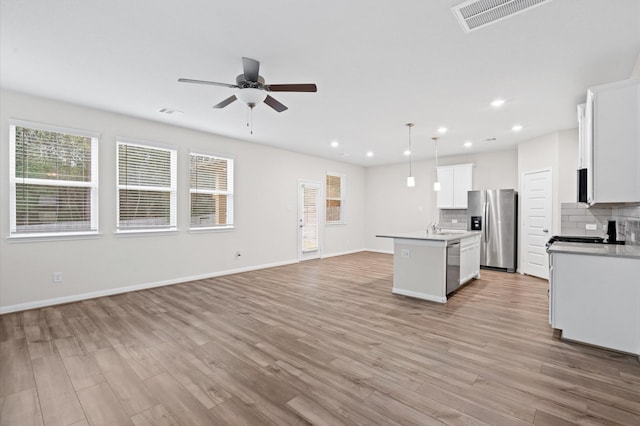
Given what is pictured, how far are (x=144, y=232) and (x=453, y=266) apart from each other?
5024 millimetres

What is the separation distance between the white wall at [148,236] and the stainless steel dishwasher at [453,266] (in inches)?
157

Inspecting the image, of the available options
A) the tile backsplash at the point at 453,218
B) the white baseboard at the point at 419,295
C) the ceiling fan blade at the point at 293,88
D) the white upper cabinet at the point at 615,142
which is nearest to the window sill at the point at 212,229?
the white baseboard at the point at 419,295

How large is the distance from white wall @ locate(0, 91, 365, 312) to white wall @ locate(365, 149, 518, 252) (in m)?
2.34

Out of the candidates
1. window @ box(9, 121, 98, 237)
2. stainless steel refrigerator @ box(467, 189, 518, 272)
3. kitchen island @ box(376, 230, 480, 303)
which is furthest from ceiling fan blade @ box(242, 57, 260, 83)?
stainless steel refrigerator @ box(467, 189, 518, 272)

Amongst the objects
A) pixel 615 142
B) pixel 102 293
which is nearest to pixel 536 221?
pixel 615 142

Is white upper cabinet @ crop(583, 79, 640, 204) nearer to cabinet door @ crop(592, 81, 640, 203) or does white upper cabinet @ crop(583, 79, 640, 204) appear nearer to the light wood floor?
cabinet door @ crop(592, 81, 640, 203)

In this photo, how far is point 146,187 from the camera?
4.98 metres

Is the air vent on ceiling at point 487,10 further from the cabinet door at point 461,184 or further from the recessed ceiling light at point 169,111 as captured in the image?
the cabinet door at point 461,184

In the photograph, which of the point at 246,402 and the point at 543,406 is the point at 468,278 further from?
the point at 246,402

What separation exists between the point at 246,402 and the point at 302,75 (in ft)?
10.3

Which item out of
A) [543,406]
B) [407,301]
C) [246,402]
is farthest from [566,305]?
[246,402]

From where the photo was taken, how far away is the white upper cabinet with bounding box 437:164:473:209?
739 centimetres

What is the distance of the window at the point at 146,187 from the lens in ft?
15.6

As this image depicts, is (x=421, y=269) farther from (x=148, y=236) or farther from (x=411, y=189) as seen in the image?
(x=411, y=189)
